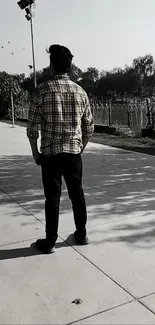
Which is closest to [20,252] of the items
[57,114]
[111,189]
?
[57,114]

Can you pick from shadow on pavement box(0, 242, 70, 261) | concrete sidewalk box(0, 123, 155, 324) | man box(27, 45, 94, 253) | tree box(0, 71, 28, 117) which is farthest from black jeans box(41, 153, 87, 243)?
tree box(0, 71, 28, 117)

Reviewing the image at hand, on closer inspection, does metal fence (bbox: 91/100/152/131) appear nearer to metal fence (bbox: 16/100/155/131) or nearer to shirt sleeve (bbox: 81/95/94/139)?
metal fence (bbox: 16/100/155/131)

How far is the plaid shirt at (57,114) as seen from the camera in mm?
2840

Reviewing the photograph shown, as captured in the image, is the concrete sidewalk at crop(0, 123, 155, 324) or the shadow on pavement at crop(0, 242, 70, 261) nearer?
the concrete sidewalk at crop(0, 123, 155, 324)

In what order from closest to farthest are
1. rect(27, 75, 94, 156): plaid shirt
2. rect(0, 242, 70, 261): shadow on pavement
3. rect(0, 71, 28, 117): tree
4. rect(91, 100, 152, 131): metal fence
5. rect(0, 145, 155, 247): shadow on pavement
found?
rect(27, 75, 94, 156): plaid shirt < rect(0, 242, 70, 261): shadow on pavement < rect(0, 145, 155, 247): shadow on pavement < rect(91, 100, 152, 131): metal fence < rect(0, 71, 28, 117): tree

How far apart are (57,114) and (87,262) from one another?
125cm

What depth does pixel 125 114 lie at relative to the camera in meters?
14.1

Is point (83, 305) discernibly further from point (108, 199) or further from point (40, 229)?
point (108, 199)

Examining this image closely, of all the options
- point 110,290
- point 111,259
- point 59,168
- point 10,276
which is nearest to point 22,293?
point 10,276

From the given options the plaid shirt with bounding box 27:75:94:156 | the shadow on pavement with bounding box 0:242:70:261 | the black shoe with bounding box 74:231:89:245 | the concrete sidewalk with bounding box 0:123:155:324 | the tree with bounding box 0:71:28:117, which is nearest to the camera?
the concrete sidewalk with bounding box 0:123:155:324

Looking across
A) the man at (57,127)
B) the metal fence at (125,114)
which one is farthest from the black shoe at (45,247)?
the metal fence at (125,114)

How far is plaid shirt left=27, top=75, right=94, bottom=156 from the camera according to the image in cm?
284

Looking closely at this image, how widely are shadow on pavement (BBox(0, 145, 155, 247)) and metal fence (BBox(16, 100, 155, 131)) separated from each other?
5291 mm

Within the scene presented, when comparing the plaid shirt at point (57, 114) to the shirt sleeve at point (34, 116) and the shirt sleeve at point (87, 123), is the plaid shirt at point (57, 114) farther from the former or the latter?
the shirt sleeve at point (87, 123)
